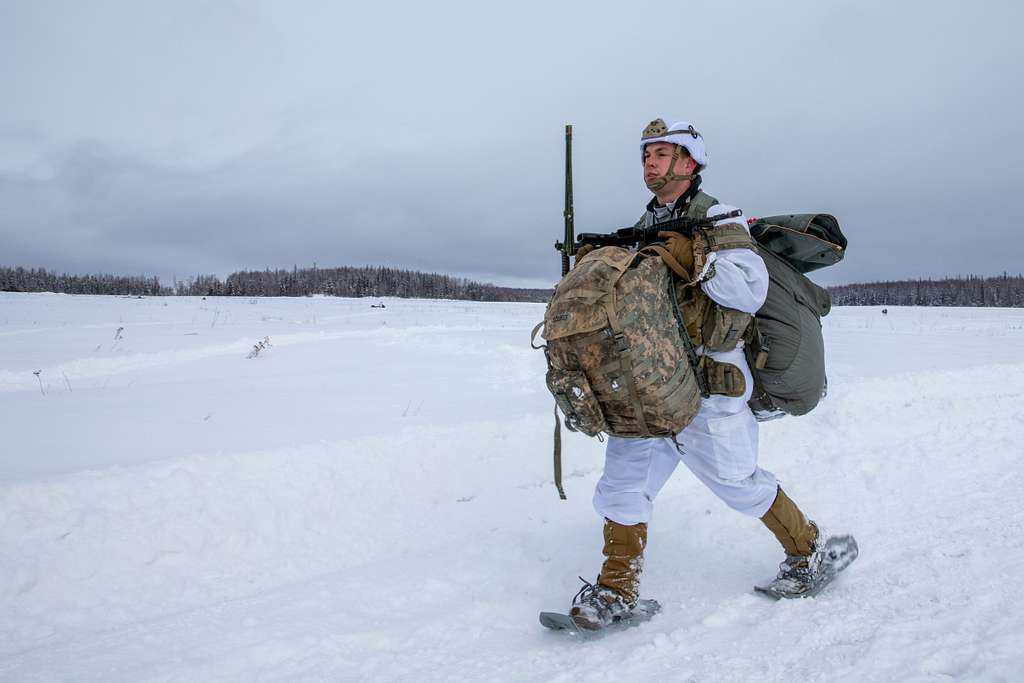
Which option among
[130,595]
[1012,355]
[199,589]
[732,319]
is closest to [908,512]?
[732,319]

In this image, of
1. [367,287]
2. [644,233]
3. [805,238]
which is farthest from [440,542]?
[367,287]

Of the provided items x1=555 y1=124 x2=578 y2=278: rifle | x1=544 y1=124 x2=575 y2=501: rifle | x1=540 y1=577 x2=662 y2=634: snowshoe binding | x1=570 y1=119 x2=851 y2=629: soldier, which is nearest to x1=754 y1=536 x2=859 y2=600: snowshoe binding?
x1=570 y1=119 x2=851 y2=629: soldier

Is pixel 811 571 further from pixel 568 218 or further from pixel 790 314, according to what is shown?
pixel 568 218

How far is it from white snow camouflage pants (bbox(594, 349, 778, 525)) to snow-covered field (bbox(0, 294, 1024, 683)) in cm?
54

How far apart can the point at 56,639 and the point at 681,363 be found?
354 cm

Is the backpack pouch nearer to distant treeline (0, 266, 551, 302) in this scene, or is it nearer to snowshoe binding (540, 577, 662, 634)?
snowshoe binding (540, 577, 662, 634)

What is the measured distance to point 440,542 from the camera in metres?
4.14

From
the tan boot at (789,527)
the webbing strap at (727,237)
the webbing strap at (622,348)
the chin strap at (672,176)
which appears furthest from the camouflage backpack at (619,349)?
the tan boot at (789,527)

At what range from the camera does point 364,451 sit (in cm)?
495

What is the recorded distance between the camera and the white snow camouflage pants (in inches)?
109

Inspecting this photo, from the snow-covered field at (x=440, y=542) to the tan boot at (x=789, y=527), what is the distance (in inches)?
10.4

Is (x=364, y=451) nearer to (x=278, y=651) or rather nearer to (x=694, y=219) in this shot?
(x=278, y=651)

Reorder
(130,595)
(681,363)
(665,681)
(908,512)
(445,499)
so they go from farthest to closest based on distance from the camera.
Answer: (445,499)
(908,512)
(130,595)
(681,363)
(665,681)

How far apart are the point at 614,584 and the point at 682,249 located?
169 centimetres
